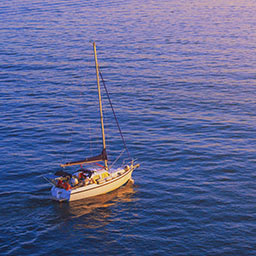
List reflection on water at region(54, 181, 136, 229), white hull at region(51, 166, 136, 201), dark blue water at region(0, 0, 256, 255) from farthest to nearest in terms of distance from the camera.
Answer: white hull at region(51, 166, 136, 201) → reflection on water at region(54, 181, 136, 229) → dark blue water at region(0, 0, 256, 255)

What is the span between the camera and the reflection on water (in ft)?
155

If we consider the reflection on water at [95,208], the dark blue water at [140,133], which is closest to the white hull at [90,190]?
the reflection on water at [95,208]

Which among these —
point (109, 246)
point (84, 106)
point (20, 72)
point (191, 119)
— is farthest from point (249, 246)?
point (20, 72)

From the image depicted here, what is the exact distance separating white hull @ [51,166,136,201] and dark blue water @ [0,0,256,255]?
32.8 inches

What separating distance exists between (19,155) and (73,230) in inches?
843

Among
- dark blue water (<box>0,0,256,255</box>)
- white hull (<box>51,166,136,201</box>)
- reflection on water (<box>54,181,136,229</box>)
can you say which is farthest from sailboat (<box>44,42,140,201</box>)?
dark blue water (<box>0,0,256,255</box>)

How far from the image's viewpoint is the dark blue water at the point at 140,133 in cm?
4462

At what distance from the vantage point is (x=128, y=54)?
116125 mm

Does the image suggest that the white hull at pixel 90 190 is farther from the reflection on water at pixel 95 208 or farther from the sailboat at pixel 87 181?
the reflection on water at pixel 95 208

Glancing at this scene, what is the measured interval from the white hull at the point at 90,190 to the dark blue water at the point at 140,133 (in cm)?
83

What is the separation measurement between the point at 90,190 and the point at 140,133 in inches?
832

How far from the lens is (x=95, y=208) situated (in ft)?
164

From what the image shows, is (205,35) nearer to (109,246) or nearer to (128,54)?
(128,54)

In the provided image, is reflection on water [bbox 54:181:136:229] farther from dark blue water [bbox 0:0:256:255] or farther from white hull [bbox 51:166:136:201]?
white hull [bbox 51:166:136:201]
